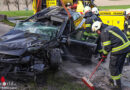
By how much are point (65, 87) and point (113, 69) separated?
3.77 ft

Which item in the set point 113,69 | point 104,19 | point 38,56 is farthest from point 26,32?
point 104,19

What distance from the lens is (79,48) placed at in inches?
170

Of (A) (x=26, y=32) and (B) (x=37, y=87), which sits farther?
(A) (x=26, y=32)

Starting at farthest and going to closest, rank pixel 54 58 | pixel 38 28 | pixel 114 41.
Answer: pixel 38 28 → pixel 54 58 → pixel 114 41

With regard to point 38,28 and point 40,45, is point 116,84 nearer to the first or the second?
point 40,45

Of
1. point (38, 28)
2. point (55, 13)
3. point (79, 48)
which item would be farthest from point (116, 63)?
point (55, 13)

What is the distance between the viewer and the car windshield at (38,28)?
4.08 metres

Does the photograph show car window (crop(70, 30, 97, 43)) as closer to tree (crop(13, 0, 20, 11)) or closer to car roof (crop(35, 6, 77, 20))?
car roof (crop(35, 6, 77, 20))

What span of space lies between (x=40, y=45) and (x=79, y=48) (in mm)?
1304

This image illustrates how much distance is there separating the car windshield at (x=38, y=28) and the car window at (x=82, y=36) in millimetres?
568

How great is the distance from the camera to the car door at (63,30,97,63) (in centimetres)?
425

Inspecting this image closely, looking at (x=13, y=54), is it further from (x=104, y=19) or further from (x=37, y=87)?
(x=104, y=19)

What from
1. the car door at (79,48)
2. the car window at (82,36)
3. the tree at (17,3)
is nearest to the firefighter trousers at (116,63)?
the car door at (79,48)

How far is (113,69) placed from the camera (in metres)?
3.47
